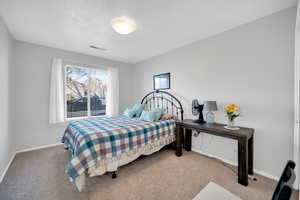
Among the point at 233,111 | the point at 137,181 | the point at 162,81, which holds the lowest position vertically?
the point at 137,181

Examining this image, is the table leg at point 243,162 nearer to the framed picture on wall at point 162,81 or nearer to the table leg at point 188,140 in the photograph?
the table leg at point 188,140

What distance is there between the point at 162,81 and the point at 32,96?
3.24m

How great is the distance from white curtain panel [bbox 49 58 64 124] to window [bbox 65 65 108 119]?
219 mm

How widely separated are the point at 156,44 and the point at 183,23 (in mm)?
959

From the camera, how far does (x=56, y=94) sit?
3172mm

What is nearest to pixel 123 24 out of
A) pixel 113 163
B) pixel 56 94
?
pixel 113 163

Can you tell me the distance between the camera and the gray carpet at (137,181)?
5.32 ft

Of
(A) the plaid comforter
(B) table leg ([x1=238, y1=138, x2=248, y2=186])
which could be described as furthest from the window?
(B) table leg ([x1=238, y1=138, x2=248, y2=186])

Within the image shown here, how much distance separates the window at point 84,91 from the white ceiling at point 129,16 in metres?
0.98

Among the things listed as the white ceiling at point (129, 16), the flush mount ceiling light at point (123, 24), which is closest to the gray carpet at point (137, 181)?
the flush mount ceiling light at point (123, 24)

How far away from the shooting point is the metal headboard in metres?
3.29

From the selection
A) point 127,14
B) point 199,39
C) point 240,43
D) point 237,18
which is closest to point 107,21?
point 127,14

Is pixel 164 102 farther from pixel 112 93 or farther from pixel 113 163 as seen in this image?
pixel 113 163

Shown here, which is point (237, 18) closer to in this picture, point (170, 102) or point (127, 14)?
point (127, 14)
